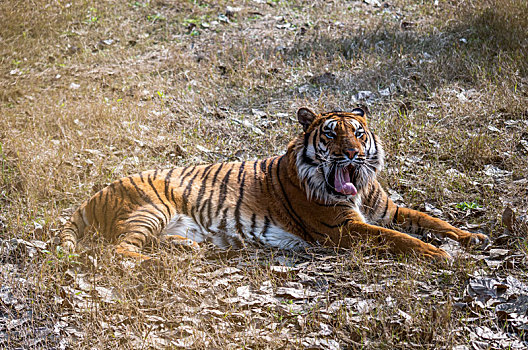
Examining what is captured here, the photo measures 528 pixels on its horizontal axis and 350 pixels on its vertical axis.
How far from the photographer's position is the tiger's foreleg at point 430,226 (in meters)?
4.14

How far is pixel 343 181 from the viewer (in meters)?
4.57

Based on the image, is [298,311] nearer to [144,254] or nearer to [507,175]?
[144,254]

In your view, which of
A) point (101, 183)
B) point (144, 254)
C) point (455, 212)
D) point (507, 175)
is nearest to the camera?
point (144, 254)

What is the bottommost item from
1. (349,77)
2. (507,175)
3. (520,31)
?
(507,175)

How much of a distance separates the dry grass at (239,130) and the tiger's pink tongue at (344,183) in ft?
1.93

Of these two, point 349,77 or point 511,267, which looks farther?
point 349,77

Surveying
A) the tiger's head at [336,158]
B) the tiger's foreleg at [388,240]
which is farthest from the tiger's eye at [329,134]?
the tiger's foreleg at [388,240]

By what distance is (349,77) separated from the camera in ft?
25.0

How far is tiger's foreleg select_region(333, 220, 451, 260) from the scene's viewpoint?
3.92 meters

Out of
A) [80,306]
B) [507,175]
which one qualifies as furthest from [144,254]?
[507,175]

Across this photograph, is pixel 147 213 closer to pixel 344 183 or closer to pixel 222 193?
pixel 222 193

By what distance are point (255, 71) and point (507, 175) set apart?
415 cm

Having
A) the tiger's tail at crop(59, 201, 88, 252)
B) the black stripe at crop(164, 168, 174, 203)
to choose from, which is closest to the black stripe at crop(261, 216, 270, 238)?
the black stripe at crop(164, 168, 174, 203)

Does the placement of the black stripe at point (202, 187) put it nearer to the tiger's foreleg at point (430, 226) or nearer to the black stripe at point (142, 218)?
the black stripe at point (142, 218)
